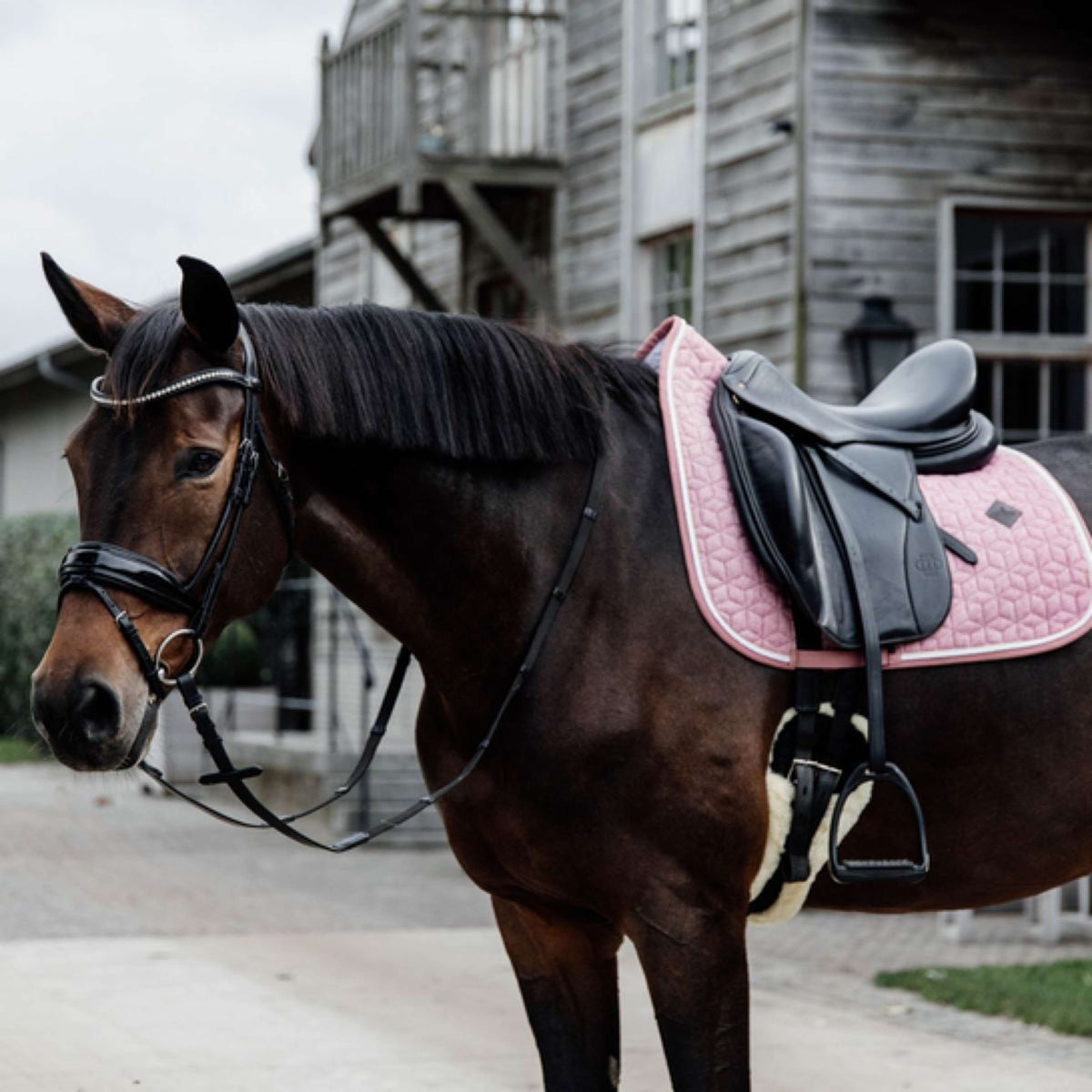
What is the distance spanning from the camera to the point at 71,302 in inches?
125

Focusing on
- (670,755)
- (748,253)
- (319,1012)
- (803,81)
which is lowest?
(319,1012)

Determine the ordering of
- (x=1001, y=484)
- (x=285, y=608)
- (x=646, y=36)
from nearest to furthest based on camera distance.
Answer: (x=1001, y=484), (x=646, y=36), (x=285, y=608)

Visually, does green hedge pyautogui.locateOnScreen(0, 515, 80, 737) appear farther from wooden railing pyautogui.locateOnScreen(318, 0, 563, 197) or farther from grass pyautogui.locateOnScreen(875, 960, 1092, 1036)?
grass pyautogui.locateOnScreen(875, 960, 1092, 1036)

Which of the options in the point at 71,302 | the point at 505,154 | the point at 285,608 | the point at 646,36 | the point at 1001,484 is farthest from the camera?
the point at 285,608

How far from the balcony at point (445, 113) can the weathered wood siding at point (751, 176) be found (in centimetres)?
210

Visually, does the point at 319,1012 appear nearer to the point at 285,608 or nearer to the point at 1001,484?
the point at 1001,484

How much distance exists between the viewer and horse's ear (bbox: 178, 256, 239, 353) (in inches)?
118

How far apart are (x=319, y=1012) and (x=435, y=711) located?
3709 millimetres

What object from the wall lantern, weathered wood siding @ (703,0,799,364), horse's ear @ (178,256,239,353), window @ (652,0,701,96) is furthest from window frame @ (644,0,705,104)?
horse's ear @ (178,256,239,353)

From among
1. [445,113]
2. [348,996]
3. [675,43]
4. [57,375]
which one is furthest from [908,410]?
[57,375]

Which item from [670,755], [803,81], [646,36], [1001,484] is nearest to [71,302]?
[670,755]

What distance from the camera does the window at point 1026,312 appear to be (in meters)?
10.7

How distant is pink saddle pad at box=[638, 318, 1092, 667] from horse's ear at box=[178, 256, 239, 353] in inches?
33.9

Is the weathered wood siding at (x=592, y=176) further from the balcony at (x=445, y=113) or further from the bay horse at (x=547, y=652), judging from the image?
the bay horse at (x=547, y=652)
